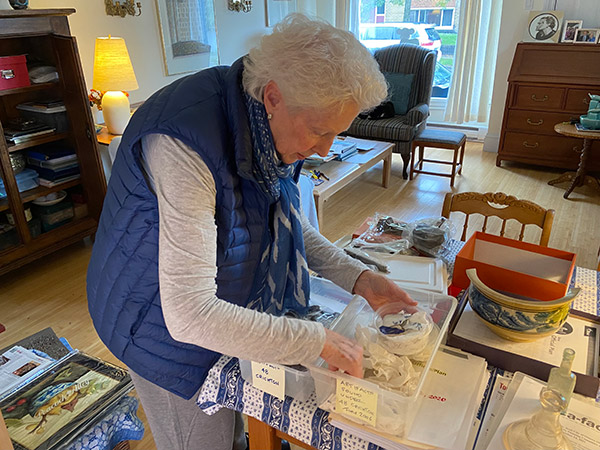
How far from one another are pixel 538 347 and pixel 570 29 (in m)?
4.12

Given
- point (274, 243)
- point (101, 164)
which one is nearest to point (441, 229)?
point (274, 243)

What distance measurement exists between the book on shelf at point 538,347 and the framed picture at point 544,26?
3.95 meters

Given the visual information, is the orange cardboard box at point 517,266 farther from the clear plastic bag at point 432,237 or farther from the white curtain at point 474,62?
the white curtain at point 474,62

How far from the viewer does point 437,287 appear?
1.18 meters

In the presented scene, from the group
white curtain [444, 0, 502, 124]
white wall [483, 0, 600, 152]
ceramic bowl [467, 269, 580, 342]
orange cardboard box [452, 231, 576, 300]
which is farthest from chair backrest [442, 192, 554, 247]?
white curtain [444, 0, 502, 124]

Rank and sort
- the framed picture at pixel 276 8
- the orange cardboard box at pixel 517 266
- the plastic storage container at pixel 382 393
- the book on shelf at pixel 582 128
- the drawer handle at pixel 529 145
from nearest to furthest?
the plastic storage container at pixel 382 393, the orange cardboard box at pixel 517 266, the book on shelf at pixel 582 128, the drawer handle at pixel 529 145, the framed picture at pixel 276 8

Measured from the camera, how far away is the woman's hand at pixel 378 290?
1.00 m

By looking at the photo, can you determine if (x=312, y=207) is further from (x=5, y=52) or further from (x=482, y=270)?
(x=5, y=52)

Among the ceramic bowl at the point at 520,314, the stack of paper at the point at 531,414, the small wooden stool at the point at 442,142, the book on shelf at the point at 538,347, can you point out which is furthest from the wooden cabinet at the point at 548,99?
the stack of paper at the point at 531,414

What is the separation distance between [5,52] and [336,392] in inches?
114

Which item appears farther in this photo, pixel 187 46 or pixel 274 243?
pixel 187 46

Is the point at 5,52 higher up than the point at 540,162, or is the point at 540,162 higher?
the point at 5,52

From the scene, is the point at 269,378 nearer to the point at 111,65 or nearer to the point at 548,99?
the point at 111,65

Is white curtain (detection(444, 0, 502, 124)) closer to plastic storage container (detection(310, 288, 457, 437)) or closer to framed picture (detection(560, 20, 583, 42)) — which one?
framed picture (detection(560, 20, 583, 42))
